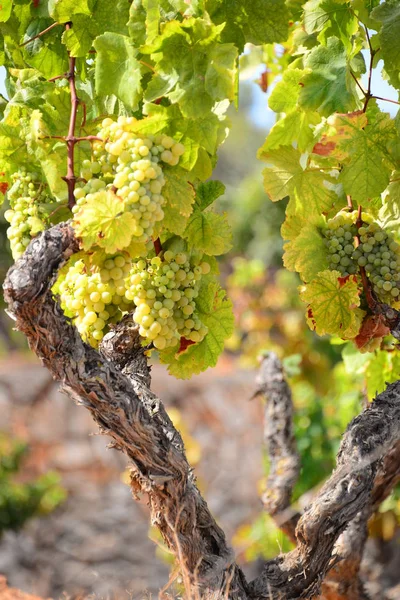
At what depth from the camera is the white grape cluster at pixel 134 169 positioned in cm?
98

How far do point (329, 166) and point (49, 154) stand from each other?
488 millimetres

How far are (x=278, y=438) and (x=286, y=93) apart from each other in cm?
125

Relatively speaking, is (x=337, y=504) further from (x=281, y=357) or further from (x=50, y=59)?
(x=281, y=357)

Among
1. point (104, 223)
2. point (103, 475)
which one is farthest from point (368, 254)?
point (103, 475)

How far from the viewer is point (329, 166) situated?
1246 millimetres

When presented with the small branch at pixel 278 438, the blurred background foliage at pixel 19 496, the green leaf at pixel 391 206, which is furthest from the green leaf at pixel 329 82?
the blurred background foliage at pixel 19 496

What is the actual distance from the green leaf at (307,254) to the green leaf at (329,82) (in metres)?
0.22

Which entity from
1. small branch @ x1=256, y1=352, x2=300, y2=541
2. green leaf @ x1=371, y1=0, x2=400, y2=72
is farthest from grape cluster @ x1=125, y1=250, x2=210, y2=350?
small branch @ x1=256, y1=352, x2=300, y2=541

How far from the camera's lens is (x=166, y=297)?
3.68 ft

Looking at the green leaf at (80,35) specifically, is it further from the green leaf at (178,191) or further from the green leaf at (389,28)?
the green leaf at (389,28)

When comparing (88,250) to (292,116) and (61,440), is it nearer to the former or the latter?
(292,116)

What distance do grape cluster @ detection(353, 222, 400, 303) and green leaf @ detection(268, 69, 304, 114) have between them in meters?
0.25

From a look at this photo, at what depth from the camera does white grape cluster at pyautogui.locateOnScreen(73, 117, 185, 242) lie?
0.98m

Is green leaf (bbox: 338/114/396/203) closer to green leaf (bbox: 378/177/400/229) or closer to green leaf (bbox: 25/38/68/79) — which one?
green leaf (bbox: 378/177/400/229)
